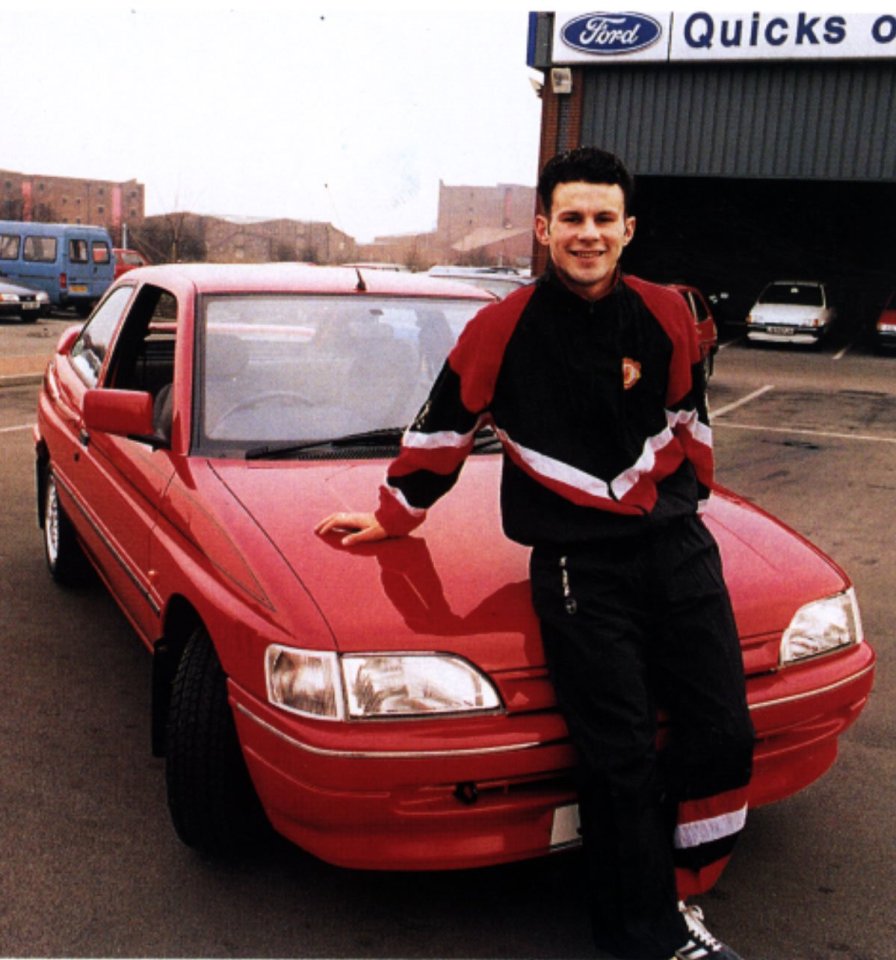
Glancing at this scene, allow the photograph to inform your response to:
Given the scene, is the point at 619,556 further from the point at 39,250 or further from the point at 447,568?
the point at 39,250

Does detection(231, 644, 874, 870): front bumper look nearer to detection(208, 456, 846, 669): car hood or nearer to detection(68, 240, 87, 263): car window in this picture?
Answer: detection(208, 456, 846, 669): car hood

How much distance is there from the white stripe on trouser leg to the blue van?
26323 mm

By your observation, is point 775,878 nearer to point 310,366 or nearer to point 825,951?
point 825,951

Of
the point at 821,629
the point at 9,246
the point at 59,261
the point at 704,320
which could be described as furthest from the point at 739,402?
the point at 9,246

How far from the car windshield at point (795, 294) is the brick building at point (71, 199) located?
242 ft

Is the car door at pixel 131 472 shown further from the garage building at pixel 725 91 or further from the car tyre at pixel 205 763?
the garage building at pixel 725 91

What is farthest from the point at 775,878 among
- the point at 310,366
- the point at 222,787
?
the point at 310,366

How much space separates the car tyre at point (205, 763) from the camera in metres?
2.59

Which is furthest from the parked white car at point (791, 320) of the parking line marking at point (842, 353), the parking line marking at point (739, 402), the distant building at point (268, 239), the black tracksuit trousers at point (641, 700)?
the distant building at point (268, 239)

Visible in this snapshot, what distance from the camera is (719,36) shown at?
22.0m

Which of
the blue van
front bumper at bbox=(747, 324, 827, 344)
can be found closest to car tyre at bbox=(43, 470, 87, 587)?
front bumper at bbox=(747, 324, 827, 344)

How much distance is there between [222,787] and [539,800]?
82 centimetres

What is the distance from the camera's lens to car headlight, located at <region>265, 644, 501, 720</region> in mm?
2258

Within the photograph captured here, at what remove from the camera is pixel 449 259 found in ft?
295
